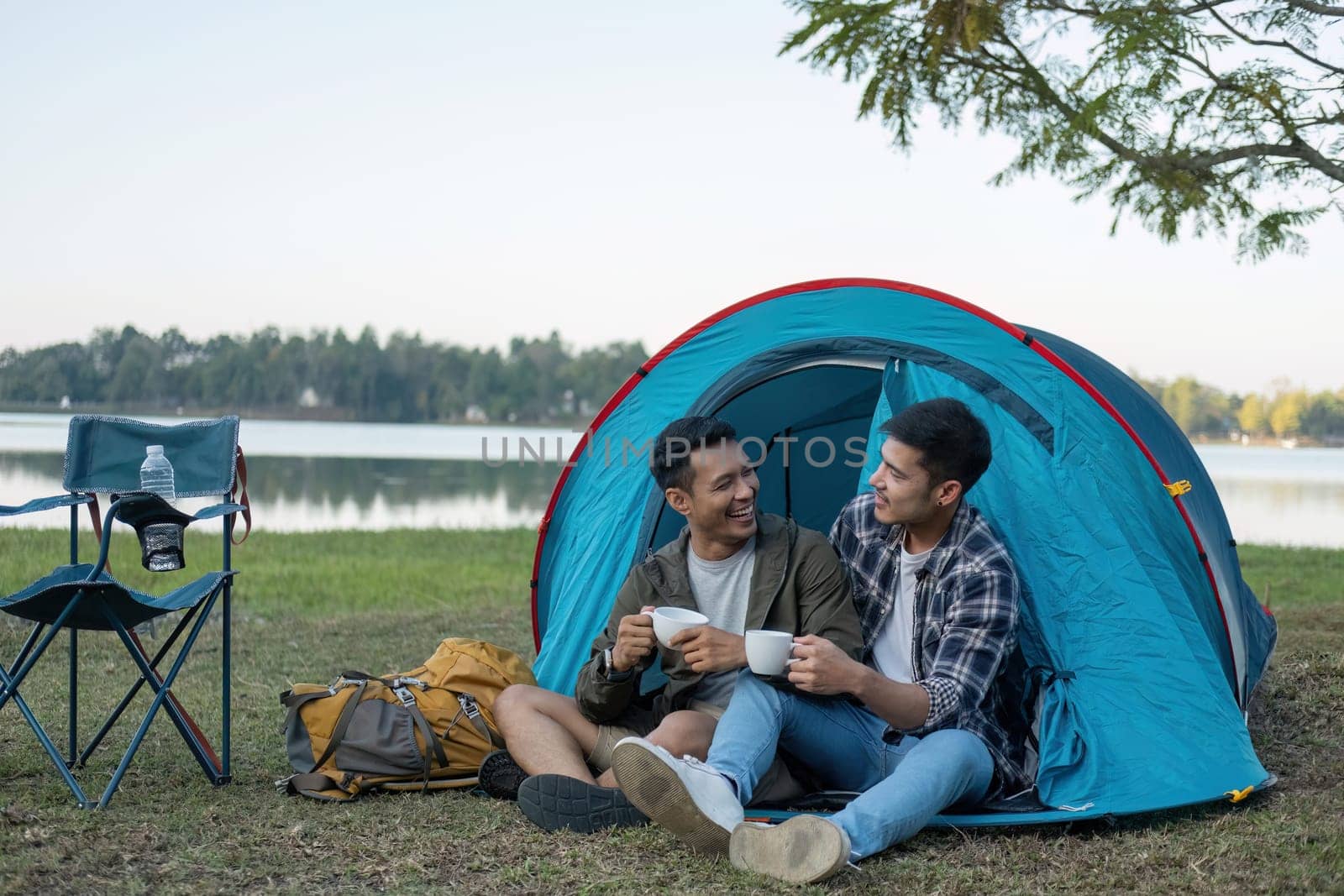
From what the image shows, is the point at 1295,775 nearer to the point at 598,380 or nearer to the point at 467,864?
the point at 467,864

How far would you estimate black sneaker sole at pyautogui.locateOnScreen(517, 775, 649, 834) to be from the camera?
2.90 m

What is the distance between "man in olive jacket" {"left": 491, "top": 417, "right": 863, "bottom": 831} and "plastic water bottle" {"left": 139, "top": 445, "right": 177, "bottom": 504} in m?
1.14

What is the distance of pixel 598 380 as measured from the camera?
155 ft

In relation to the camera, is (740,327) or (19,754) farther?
(740,327)

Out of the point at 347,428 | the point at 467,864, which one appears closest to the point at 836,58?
the point at 467,864

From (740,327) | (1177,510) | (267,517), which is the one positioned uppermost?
(740,327)

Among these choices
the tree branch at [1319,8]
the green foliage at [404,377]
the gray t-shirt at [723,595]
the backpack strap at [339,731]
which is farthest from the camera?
the green foliage at [404,377]

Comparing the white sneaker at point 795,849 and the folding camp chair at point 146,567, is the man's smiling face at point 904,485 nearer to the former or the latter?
the white sneaker at point 795,849

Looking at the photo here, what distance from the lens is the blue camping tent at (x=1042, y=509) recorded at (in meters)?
3.04

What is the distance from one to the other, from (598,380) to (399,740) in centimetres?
4404

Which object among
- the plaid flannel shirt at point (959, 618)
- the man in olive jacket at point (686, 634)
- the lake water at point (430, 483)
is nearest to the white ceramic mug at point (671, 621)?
the man in olive jacket at point (686, 634)

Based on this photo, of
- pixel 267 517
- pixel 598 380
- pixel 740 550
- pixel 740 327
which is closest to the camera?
pixel 740 550

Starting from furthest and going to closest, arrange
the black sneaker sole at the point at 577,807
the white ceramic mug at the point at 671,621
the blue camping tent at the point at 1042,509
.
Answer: the blue camping tent at the point at 1042,509 < the black sneaker sole at the point at 577,807 < the white ceramic mug at the point at 671,621

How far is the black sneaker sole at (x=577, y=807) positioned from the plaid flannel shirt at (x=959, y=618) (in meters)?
0.69
